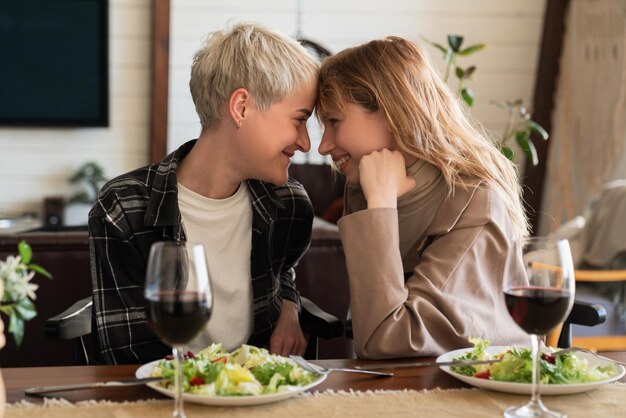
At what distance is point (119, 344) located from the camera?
1793 mm

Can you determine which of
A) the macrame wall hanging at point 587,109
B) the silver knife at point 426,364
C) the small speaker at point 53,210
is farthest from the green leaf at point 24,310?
the small speaker at point 53,210

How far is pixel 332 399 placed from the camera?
3.96 feet

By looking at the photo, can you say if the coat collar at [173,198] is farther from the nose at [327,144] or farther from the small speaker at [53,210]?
the small speaker at [53,210]

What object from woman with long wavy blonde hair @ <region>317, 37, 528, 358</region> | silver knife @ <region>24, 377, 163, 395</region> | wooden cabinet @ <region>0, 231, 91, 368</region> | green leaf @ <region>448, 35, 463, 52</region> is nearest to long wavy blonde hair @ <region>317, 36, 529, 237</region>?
woman with long wavy blonde hair @ <region>317, 37, 528, 358</region>

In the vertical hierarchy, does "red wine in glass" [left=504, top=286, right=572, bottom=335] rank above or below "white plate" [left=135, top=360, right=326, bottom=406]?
above

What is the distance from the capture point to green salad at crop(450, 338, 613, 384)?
49.4 inches

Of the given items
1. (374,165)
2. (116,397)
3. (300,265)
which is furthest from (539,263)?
(300,265)

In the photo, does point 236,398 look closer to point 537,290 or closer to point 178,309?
point 178,309

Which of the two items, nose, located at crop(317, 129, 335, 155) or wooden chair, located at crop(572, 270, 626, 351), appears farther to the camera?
wooden chair, located at crop(572, 270, 626, 351)

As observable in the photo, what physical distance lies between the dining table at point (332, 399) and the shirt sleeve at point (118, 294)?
0.45 m

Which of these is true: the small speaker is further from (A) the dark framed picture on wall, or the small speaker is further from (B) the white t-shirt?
(B) the white t-shirt

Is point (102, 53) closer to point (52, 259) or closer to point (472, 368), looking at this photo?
point (52, 259)

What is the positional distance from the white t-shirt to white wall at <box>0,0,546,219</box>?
138 inches

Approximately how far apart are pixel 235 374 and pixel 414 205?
0.75 m
